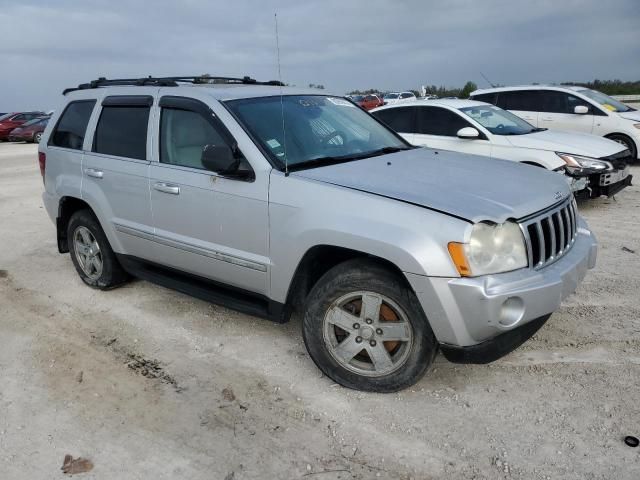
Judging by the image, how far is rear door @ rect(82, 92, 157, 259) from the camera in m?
4.27

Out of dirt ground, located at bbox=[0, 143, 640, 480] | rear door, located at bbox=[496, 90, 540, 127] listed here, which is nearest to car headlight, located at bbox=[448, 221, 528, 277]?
dirt ground, located at bbox=[0, 143, 640, 480]

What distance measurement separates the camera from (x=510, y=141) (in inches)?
296

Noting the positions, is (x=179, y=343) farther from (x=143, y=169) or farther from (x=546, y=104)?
(x=546, y=104)

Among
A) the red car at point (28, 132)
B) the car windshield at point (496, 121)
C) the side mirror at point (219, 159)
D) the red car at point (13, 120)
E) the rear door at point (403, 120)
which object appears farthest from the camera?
the red car at point (13, 120)

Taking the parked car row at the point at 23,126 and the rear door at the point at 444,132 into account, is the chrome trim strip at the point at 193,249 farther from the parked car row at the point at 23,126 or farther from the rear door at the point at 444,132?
the parked car row at the point at 23,126

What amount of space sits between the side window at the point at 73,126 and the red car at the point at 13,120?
25.5 metres

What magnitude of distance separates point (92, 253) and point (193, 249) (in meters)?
1.61

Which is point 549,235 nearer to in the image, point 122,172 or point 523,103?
point 122,172

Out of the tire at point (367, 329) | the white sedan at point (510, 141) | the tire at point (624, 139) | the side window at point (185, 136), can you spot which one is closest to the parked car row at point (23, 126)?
the white sedan at point (510, 141)

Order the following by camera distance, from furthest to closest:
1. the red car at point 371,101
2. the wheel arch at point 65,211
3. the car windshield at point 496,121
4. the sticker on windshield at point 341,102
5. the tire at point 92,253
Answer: the red car at point 371,101 → the car windshield at point 496,121 → the wheel arch at point 65,211 → the tire at point 92,253 → the sticker on windshield at point 341,102

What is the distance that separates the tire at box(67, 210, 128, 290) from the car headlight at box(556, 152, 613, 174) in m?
5.49

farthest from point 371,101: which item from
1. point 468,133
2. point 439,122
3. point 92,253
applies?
point 92,253

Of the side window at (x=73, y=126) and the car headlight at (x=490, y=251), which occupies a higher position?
the side window at (x=73, y=126)

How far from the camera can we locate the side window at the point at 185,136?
3857mm
